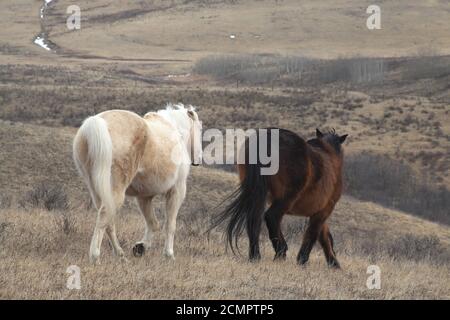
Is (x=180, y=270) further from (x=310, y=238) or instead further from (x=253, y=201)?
(x=310, y=238)

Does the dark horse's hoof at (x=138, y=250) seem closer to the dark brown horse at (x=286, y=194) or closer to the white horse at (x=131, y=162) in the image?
the white horse at (x=131, y=162)

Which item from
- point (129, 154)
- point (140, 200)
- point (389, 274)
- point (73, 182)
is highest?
point (129, 154)

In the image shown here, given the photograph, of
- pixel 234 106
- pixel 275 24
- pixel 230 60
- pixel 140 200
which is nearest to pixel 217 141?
pixel 234 106

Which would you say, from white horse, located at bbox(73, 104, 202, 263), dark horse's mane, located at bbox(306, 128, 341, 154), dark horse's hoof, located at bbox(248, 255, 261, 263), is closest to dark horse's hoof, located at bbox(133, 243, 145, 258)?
white horse, located at bbox(73, 104, 202, 263)

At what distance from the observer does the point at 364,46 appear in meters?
85.6

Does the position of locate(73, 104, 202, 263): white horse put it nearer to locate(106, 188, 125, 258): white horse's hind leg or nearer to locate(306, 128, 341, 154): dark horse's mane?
locate(106, 188, 125, 258): white horse's hind leg

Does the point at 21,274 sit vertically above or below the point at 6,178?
above

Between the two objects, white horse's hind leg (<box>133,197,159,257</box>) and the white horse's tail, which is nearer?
the white horse's tail

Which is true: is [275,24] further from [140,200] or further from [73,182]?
[140,200]

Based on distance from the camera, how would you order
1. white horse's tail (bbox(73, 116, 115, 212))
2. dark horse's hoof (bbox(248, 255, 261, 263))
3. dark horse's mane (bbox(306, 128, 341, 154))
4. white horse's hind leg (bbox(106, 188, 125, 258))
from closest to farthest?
white horse's tail (bbox(73, 116, 115, 212)) < white horse's hind leg (bbox(106, 188, 125, 258)) < dark horse's hoof (bbox(248, 255, 261, 263)) < dark horse's mane (bbox(306, 128, 341, 154))

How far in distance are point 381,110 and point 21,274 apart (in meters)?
35.6

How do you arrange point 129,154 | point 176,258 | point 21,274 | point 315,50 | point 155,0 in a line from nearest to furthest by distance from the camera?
point 21,274
point 129,154
point 176,258
point 315,50
point 155,0

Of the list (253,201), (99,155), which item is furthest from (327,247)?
(99,155)

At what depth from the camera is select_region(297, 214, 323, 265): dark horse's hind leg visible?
816cm
